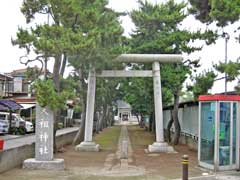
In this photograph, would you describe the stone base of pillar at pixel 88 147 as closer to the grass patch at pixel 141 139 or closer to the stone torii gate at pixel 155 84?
the stone torii gate at pixel 155 84

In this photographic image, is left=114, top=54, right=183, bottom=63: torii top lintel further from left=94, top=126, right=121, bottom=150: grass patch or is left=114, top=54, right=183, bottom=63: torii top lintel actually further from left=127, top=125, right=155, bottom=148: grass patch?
left=127, top=125, right=155, bottom=148: grass patch

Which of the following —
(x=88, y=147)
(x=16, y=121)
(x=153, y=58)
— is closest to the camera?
(x=88, y=147)

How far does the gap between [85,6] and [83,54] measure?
2337 mm

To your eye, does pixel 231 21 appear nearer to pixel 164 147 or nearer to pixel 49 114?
pixel 49 114

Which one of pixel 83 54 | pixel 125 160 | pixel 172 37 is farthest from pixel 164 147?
pixel 83 54

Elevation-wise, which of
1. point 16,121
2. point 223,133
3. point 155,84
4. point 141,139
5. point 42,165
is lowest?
point 141,139

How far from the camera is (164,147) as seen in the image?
23188mm

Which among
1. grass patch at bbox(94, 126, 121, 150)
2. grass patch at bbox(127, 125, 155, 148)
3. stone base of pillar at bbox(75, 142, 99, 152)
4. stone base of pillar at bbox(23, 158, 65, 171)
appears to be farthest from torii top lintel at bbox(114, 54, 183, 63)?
stone base of pillar at bbox(23, 158, 65, 171)

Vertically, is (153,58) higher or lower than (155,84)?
higher

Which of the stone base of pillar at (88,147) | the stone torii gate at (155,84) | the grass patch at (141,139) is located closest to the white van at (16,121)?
the grass patch at (141,139)

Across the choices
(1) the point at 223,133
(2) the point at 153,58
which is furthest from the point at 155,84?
(1) the point at 223,133

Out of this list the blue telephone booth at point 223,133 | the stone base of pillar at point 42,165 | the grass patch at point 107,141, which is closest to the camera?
the blue telephone booth at point 223,133

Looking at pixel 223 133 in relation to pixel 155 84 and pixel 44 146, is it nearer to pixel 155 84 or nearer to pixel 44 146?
pixel 44 146

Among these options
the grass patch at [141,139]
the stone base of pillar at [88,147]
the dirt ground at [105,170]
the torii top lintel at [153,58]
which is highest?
the torii top lintel at [153,58]
